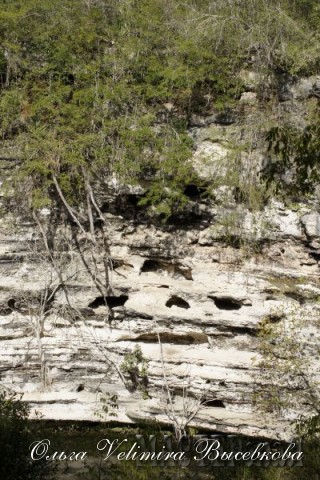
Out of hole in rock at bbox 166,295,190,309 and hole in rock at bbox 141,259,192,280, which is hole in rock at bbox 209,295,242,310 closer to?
hole in rock at bbox 166,295,190,309

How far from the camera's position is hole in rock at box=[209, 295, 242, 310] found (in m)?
9.22

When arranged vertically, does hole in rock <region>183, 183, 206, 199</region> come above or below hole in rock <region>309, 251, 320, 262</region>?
above

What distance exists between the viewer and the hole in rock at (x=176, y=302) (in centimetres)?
938

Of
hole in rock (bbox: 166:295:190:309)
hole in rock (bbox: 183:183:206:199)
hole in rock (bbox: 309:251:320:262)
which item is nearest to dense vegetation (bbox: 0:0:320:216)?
hole in rock (bbox: 183:183:206:199)

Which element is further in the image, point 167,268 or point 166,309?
point 167,268

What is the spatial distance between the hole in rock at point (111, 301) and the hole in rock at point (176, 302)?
2.55ft

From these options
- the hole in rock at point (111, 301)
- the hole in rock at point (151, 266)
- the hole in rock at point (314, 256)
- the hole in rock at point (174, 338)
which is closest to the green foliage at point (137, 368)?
the hole in rock at point (174, 338)

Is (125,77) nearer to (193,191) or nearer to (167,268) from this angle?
(193,191)

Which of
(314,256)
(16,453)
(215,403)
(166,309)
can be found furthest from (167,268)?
(16,453)

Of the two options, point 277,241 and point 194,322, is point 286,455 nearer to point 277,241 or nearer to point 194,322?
point 194,322

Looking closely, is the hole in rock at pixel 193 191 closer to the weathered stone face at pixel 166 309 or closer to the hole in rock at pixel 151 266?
the weathered stone face at pixel 166 309

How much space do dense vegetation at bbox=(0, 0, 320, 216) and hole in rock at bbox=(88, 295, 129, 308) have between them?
1784mm

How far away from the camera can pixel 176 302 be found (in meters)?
9.46

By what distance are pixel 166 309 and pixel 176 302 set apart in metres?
0.29
